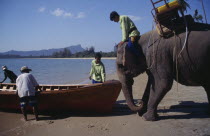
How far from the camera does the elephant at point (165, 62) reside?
4.80m

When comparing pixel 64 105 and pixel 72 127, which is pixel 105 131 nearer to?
pixel 72 127

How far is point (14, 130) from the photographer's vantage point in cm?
557

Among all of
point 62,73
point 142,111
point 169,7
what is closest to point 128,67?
point 142,111

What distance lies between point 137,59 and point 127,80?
71 centimetres

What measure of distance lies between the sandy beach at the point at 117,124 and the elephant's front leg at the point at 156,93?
0.19 metres

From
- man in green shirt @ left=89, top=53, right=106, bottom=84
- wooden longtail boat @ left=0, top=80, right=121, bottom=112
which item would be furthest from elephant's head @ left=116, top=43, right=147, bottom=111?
man in green shirt @ left=89, top=53, right=106, bottom=84

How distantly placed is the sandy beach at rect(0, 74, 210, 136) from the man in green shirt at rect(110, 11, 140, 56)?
175 cm

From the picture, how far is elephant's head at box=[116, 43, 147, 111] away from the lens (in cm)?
576

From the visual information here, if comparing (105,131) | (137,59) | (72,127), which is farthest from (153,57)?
(72,127)

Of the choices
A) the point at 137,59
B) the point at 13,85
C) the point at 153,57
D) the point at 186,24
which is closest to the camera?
the point at 186,24

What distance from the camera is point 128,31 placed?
19.2ft

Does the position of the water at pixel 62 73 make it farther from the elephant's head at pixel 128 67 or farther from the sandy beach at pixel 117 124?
the elephant's head at pixel 128 67

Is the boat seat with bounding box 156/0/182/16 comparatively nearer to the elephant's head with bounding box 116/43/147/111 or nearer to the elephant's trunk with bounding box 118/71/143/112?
the elephant's head with bounding box 116/43/147/111

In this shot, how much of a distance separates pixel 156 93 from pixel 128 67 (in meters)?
1.12
